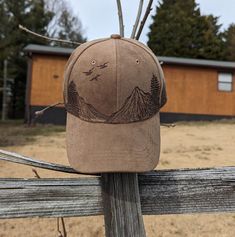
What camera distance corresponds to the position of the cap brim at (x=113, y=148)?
1.11m

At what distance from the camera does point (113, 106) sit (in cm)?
111

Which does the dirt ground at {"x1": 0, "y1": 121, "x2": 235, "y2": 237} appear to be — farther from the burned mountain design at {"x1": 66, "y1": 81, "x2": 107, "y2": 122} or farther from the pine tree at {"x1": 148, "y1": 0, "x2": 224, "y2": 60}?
the pine tree at {"x1": 148, "y1": 0, "x2": 224, "y2": 60}

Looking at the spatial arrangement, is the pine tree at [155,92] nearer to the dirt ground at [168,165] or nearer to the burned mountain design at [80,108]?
the burned mountain design at [80,108]

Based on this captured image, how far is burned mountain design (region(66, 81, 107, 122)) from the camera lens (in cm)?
113

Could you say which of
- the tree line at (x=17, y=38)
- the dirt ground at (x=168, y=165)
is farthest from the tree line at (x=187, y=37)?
the dirt ground at (x=168, y=165)

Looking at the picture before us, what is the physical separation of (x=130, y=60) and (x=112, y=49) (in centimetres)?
6

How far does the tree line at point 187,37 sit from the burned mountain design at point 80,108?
89.4 feet

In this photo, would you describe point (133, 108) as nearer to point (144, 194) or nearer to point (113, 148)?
point (113, 148)

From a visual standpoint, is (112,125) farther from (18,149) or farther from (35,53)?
(35,53)

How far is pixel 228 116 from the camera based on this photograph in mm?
17062

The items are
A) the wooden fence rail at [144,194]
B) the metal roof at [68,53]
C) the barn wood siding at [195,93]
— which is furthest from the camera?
the barn wood siding at [195,93]

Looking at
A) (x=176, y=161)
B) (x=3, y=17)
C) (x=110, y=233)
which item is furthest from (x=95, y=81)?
(x=3, y=17)

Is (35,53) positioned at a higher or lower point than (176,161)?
higher

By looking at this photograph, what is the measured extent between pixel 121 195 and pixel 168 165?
5384mm
